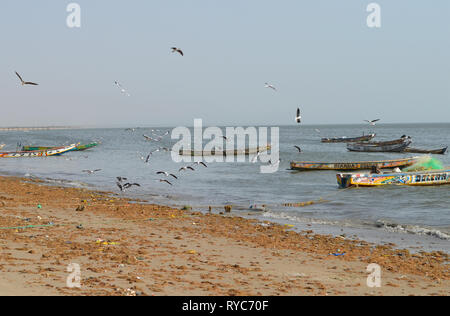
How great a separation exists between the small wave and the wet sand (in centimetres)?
257

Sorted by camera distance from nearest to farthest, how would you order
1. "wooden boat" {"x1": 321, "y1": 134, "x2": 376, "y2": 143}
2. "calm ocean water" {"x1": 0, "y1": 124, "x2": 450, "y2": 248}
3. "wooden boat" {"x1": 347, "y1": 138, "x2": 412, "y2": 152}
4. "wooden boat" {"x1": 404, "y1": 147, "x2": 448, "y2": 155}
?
"calm ocean water" {"x1": 0, "y1": 124, "x2": 450, "y2": 248} < "wooden boat" {"x1": 404, "y1": 147, "x2": 448, "y2": 155} < "wooden boat" {"x1": 347, "y1": 138, "x2": 412, "y2": 152} < "wooden boat" {"x1": 321, "y1": 134, "x2": 376, "y2": 143}

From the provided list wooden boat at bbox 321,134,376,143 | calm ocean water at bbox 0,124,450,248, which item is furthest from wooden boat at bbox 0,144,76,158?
wooden boat at bbox 321,134,376,143

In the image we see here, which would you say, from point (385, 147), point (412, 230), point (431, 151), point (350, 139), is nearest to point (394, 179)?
point (412, 230)

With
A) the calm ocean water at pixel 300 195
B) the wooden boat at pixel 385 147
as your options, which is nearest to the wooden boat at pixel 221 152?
the wooden boat at pixel 385 147

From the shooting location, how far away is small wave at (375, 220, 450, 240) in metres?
12.6

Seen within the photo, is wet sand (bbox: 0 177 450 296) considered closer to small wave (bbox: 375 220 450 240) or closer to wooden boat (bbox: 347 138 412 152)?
small wave (bbox: 375 220 450 240)

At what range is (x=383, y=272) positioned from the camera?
27.7 feet

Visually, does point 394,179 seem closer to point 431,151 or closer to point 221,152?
→ point 221,152

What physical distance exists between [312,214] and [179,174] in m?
17.1

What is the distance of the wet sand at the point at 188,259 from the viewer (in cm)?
693

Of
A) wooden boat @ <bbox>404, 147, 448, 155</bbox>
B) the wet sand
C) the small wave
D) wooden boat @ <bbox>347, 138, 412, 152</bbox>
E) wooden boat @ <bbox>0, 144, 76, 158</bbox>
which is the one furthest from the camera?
wooden boat @ <bbox>347, 138, 412, 152</bbox>

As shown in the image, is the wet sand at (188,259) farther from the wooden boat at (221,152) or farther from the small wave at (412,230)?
the wooden boat at (221,152)

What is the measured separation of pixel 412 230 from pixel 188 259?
24.5 ft

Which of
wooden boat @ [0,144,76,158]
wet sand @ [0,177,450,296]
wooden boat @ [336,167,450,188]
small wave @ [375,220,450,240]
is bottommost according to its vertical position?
small wave @ [375,220,450,240]
